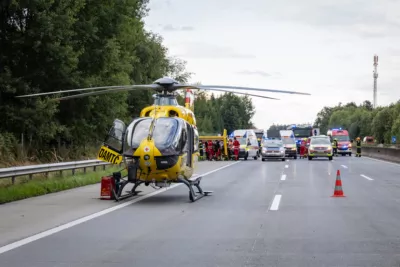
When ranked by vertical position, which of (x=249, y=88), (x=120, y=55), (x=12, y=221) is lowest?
(x=12, y=221)

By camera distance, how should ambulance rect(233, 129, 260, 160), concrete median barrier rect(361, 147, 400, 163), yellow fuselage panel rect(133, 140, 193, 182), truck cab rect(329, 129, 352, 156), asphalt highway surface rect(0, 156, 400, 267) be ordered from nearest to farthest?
asphalt highway surface rect(0, 156, 400, 267)
yellow fuselage panel rect(133, 140, 193, 182)
concrete median barrier rect(361, 147, 400, 163)
ambulance rect(233, 129, 260, 160)
truck cab rect(329, 129, 352, 156)

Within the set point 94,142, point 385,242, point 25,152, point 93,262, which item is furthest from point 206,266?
point 94,142

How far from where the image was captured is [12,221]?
12.4m

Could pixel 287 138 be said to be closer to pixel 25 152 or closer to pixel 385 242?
pixel 25 152

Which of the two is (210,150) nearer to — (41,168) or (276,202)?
(41,168)

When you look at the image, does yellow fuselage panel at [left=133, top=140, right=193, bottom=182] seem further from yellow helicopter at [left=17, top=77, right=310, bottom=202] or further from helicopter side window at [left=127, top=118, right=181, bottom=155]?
helicopter side window at [left=127, top=118, right=181, bottom=155]

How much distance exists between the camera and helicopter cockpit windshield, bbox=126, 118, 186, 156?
1588 cm

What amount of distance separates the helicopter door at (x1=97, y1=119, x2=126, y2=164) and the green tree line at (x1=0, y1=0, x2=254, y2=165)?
26.8ft

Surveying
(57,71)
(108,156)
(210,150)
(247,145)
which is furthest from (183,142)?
(247,145)

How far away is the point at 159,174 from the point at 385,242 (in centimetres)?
713

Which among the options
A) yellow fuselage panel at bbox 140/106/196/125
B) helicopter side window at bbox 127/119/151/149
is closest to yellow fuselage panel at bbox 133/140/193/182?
helicopter side window at bbox 127/119/151/149

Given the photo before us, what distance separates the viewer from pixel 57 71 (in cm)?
3181

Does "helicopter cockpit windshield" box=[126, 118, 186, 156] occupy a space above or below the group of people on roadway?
above

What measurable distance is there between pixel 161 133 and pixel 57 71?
17064 millimetres
